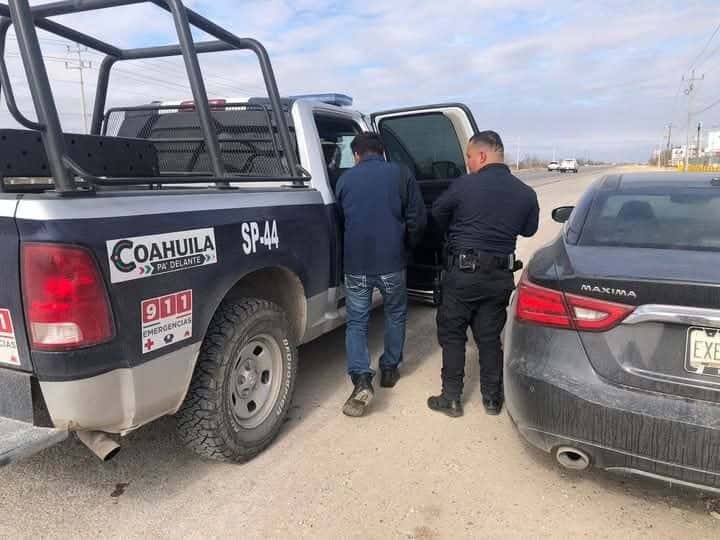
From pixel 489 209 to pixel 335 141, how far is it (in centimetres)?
161

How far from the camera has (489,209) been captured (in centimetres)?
342

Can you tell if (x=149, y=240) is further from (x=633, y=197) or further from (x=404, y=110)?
(x=404, y=110)

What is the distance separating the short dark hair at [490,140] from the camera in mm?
3541

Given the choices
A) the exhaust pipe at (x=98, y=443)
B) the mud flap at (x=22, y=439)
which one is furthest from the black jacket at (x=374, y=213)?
the mud flap at (x=22, y=439)

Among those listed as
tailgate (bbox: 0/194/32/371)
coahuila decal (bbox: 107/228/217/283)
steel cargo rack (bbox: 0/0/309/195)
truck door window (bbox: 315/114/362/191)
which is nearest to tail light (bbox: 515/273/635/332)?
coahuila decal (bbox: 107/228/217/283)

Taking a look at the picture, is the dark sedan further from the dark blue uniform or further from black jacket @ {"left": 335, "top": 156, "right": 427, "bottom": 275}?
black jacket @ {"left": 335, "top": 156, "right": 427, "bottom": 275}

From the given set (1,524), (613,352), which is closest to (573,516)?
(613,352)

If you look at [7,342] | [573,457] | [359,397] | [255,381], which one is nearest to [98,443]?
[7,342]

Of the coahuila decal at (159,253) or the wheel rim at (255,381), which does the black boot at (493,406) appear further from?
the coahuila decal at (159,253)

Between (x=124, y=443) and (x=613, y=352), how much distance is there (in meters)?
2.69

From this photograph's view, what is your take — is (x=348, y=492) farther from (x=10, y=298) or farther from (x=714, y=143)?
(x=714, y=143)

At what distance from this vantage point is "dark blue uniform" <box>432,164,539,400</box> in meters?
3.44

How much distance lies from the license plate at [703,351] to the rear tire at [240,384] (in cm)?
202

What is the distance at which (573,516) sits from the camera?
2.66 meters
